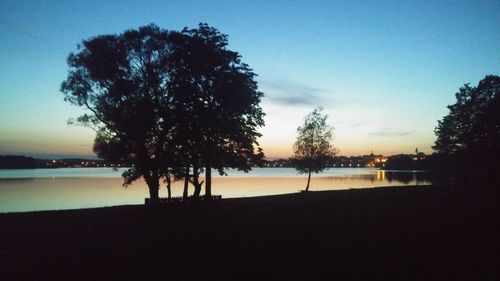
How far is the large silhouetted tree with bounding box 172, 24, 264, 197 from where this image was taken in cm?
2856

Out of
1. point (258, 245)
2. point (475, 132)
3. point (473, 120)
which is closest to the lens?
point (258, 245)

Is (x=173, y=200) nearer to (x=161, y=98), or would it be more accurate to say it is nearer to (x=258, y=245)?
(x=161, y=98)

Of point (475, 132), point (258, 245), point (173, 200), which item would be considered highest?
point (475, 132)

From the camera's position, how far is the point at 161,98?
94.4 feet

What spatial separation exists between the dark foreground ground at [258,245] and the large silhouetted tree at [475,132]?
1090 cm

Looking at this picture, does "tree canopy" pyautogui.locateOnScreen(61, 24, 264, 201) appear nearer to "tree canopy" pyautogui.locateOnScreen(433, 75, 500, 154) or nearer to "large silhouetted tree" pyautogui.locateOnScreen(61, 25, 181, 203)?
"large silhouetted tree" pyautogui.locateOnScreen(61, 25, 181, 203)

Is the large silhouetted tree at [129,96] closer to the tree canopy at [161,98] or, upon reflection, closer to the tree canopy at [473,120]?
the tree canopy at [161,98]

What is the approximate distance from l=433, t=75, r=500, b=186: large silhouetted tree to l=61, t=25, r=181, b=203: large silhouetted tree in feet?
98.3

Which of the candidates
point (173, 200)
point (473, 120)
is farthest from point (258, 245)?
point (473, 120)

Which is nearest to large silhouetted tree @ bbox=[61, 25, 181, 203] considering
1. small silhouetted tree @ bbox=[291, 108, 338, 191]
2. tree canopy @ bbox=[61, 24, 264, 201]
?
tree canopy @ bbox=[61, 24, 264, 201]

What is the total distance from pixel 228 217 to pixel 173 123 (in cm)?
915

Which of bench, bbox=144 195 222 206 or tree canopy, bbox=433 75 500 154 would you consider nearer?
bench, bbox=144 195 222 206

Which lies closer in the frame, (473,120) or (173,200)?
(173,200)

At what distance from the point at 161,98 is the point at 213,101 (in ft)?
14.7
